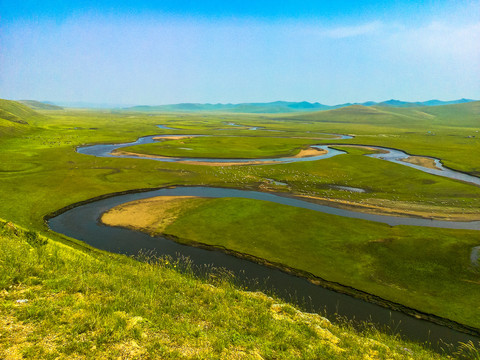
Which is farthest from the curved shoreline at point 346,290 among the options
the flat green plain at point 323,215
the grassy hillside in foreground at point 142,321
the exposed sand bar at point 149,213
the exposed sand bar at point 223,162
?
the exposed sand bar at point 223,162

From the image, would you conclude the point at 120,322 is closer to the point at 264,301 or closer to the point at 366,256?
the point at 264,301

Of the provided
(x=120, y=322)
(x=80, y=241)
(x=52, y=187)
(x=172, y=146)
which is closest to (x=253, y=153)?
(x=172, y=146)

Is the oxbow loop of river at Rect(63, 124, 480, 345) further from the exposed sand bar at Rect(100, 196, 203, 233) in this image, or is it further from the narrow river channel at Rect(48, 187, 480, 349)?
the exposed sand bar at Rect(100, 196, 203, 233)

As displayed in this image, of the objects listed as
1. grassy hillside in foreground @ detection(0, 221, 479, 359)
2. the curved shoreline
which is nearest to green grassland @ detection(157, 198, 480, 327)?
the curved shoreline

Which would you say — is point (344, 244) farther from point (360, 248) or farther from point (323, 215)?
point (323, 215)

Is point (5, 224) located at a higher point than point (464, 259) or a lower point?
higher

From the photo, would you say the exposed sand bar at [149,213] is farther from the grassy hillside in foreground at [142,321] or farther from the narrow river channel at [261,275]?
the grassy hillside in foreground at [142,321]

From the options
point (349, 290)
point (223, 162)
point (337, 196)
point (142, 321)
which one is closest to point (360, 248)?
point (349, 290)
